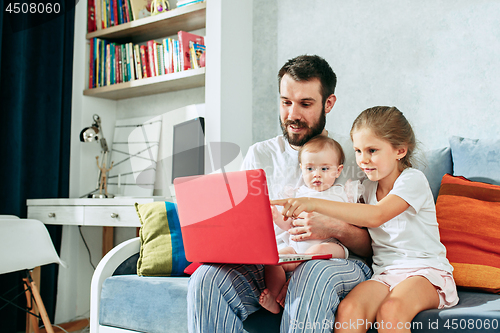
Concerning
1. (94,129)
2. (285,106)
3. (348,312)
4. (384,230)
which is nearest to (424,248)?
(384,230)

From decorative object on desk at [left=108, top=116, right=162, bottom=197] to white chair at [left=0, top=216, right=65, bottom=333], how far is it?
2.25 feet

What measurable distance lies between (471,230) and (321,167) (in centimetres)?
48

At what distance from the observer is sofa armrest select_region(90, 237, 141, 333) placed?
4.59 feet

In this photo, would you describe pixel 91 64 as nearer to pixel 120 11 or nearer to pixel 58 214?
pixel 120 11

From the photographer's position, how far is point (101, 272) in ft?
4.61

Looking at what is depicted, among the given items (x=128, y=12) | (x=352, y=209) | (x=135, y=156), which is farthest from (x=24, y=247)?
(x=128, y=12)

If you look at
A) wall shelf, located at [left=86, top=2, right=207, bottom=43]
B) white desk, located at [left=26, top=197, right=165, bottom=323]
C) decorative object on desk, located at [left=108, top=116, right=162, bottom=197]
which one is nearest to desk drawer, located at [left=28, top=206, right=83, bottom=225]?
white desk, located at [left=26, top=197, right=165, bottom=323]

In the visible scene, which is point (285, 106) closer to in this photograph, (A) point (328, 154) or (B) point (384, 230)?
(A) point (328, 154)

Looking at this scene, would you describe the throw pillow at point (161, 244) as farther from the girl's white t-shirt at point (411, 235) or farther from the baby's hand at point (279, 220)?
the girl's white t-shirt at point (411, 235)

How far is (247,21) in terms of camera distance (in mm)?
2148

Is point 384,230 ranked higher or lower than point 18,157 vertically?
lower

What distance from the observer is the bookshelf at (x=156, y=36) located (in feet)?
6.92

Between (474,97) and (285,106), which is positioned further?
(474,97)

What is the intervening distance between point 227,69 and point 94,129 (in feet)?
2.80
